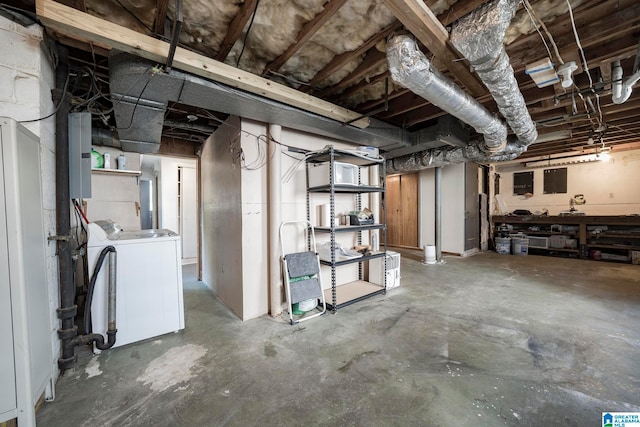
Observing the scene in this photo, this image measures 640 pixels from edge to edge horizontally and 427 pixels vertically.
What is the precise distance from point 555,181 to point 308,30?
26.3 feet

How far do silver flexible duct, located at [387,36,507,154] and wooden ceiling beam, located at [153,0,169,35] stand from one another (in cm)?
149

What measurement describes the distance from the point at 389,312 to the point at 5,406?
2863 mm

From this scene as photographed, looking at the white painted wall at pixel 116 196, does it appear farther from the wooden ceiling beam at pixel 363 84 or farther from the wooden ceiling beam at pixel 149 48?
the wooden ceiling beam at pixel 363 84

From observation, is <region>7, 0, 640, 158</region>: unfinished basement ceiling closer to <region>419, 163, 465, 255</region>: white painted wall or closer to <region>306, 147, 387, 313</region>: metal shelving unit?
<region>306, 147, 387, 313</region>: metal shelving unit

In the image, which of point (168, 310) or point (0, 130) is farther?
point (168, 310)

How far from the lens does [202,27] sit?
185 centimetres

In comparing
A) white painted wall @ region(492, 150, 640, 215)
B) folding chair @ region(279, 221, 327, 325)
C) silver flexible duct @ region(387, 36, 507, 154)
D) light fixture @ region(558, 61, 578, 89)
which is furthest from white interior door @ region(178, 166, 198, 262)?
white painted wall @ region(492, 150, 640, 215)

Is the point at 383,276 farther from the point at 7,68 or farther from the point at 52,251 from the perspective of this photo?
the point at 7,68

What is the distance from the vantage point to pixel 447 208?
6254mm

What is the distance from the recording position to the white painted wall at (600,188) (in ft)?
18.8

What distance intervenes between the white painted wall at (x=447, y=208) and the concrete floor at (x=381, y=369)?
299 centimetres

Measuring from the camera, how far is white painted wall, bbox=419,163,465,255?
237 inches

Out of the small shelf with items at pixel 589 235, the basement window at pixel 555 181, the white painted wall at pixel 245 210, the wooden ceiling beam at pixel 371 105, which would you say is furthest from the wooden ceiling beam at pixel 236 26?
the basement window at pixel 555 181

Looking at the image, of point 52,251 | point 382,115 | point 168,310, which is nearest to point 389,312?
point 168,310
